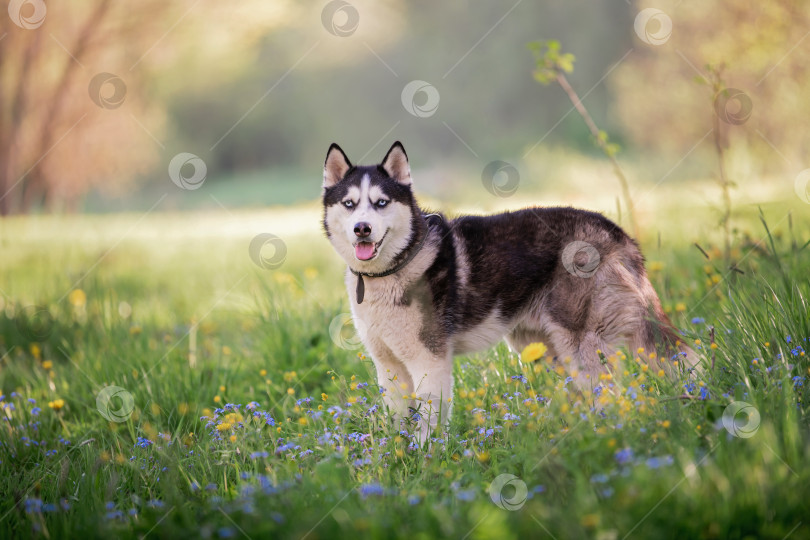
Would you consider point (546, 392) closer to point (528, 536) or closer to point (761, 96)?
point (528, 536)

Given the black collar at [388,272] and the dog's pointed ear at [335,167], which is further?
the dog's pointed ear at [335,167]

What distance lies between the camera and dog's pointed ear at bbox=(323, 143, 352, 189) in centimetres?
401

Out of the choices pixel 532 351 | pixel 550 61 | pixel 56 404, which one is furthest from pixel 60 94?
pixel 532 351

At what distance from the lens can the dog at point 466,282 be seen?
371 centimetres

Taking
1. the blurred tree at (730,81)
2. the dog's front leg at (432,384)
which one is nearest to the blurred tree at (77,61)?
the blurred tree at (730,81)

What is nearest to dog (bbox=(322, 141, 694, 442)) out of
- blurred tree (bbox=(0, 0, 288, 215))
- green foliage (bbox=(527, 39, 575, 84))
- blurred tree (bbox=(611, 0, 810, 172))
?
green foliage (bbox=(527, 39, 575, 84))

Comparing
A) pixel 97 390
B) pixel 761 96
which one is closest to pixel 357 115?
pixel 761 96

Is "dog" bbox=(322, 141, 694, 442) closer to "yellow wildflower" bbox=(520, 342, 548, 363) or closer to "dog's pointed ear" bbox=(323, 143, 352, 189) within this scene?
"dog's pointed ear" bbox=(323, 143, 352, 189)

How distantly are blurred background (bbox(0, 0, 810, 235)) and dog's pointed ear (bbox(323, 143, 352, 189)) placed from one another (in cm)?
138

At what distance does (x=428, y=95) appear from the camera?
19.0 feet

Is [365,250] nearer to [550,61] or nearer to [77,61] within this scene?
[550,61]

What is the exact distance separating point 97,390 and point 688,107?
636 inches

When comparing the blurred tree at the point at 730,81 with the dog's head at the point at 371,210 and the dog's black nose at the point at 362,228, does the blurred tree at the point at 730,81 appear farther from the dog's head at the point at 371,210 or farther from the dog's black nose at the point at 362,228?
the dog's black nose at the point at 362,228

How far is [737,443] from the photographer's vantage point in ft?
7.69
